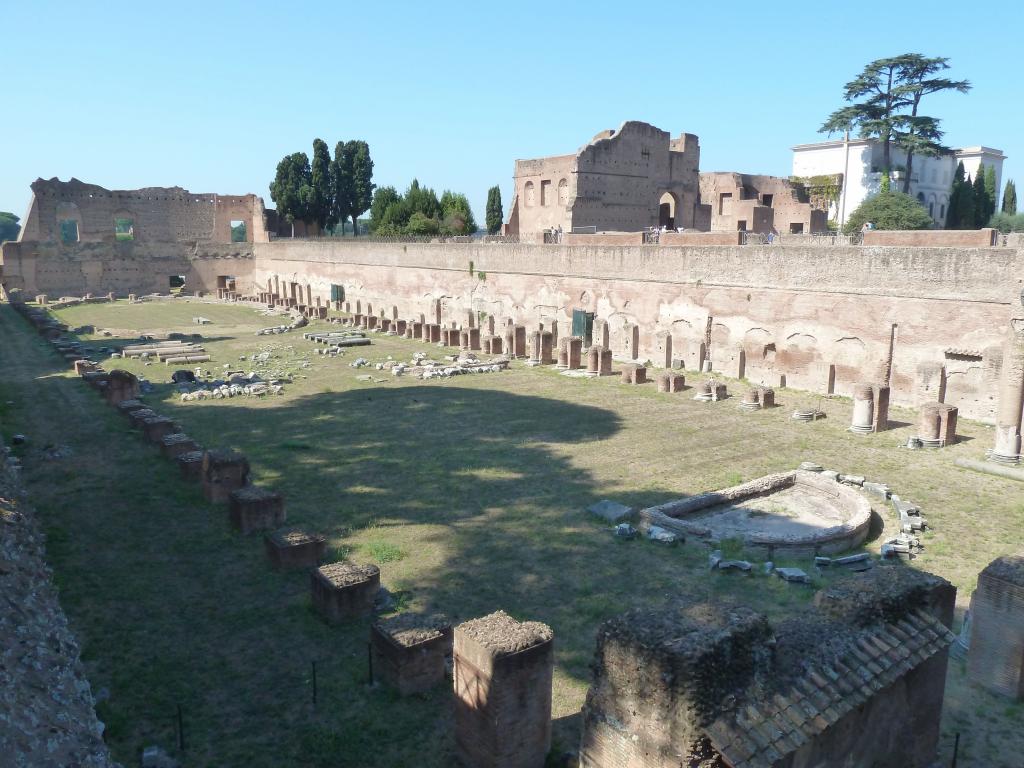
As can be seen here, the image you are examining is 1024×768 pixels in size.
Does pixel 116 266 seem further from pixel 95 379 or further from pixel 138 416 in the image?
pixel 138 416

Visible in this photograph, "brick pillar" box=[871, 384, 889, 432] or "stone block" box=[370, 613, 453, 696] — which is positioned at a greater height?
"brick pillar" box=[871, 384, 889, 432]

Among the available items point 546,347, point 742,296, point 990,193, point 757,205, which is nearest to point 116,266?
point 546,347

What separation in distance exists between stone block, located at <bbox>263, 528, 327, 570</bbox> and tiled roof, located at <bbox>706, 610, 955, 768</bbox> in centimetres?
504

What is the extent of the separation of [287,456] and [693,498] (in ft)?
19.7

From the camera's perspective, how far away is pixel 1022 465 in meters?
11.8

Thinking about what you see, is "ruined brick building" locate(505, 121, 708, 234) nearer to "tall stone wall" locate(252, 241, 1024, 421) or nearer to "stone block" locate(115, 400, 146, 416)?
"tall stone wall" locate(252, 241, 1024, 421)

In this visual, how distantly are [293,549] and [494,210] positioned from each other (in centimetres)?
4299

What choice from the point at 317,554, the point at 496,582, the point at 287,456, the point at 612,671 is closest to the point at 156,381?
the point at 287,456

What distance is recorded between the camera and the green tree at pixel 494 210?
48938 millimetres

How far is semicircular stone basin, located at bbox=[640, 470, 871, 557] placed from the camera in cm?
866

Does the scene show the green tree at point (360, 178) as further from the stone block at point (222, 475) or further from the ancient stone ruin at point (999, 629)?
the ancient stone ruin at point (999, 629)

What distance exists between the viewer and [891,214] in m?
31.8

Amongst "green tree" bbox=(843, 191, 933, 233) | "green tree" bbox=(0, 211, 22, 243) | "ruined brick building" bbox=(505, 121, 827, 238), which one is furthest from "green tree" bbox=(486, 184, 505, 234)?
"green tree" bbox=(0, 211, 22, 243)

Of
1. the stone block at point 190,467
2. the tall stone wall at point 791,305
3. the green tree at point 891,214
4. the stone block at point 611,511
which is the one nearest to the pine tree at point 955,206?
the green tree at point 891,214
